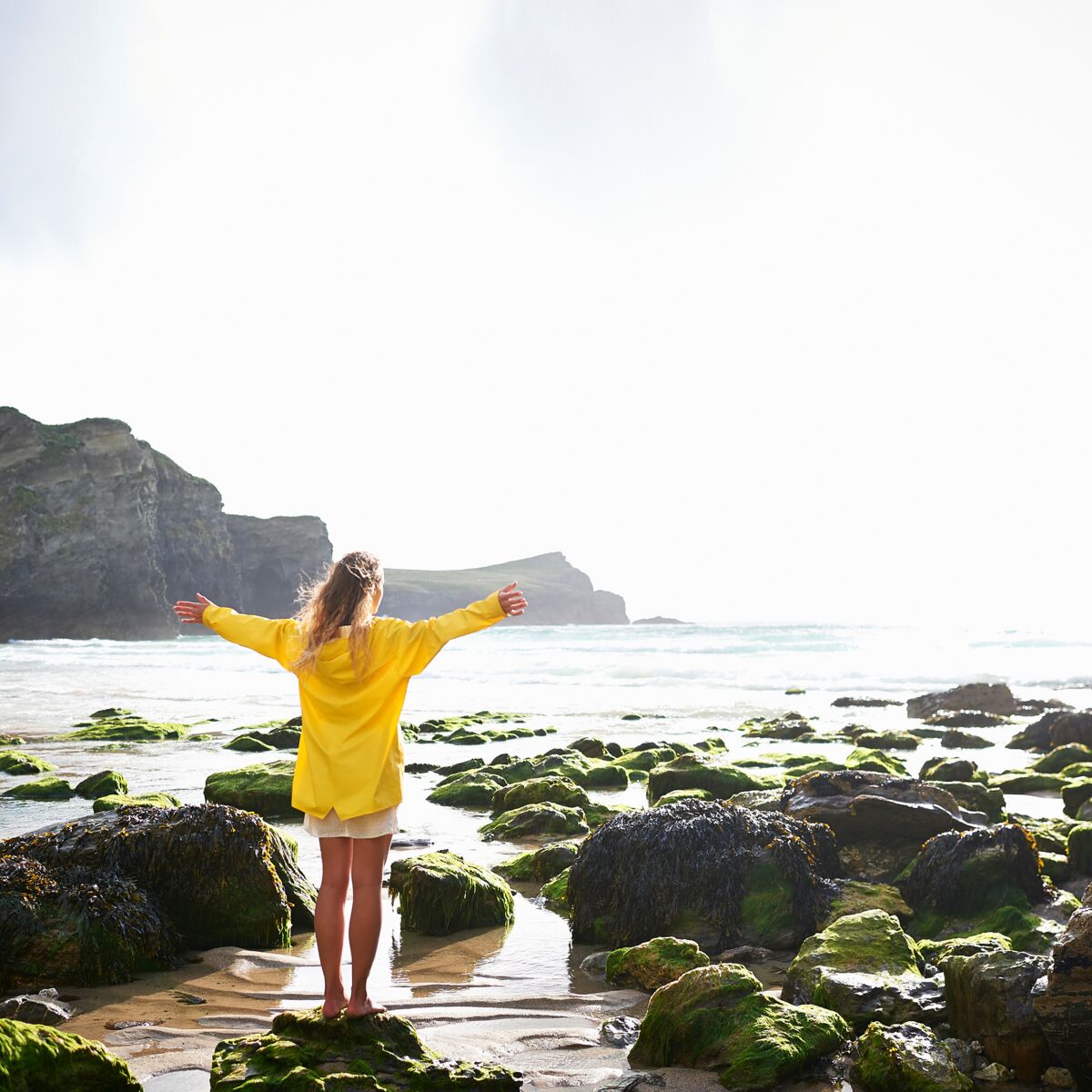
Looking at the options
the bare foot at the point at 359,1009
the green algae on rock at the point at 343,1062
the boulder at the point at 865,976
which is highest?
the bare foot at the point at 359,1009

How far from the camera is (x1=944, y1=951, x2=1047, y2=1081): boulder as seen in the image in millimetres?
3971

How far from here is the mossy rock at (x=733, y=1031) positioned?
3.98m

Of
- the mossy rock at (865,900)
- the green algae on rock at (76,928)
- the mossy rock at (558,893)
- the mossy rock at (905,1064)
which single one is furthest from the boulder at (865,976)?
the green algae on rock at (76,928)

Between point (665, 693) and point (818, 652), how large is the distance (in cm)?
2603

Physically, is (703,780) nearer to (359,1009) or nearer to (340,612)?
(359,1009)

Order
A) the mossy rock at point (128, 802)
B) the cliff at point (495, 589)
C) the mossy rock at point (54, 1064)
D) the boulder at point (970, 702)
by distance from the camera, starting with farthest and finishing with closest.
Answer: the cliff at point (495, 589) → the boulder at point (970, 702) → the mossy rock at point (128, 802) → the mossy rock at point (54, 1064)

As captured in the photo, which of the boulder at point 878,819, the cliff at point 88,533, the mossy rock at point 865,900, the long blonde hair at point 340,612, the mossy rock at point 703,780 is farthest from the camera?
the cliff at point 88,533

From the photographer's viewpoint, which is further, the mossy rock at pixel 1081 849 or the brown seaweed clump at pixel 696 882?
the mossy rock at pixel 1081 849

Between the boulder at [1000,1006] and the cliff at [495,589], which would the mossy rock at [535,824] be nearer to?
the boulder at [1000,1006]

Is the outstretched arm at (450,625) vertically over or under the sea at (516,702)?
over

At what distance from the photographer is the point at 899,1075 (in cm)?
386

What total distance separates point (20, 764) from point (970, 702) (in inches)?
946

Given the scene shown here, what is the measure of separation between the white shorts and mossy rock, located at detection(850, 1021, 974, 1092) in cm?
224

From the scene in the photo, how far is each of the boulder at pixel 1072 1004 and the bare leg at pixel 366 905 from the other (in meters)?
2.76
